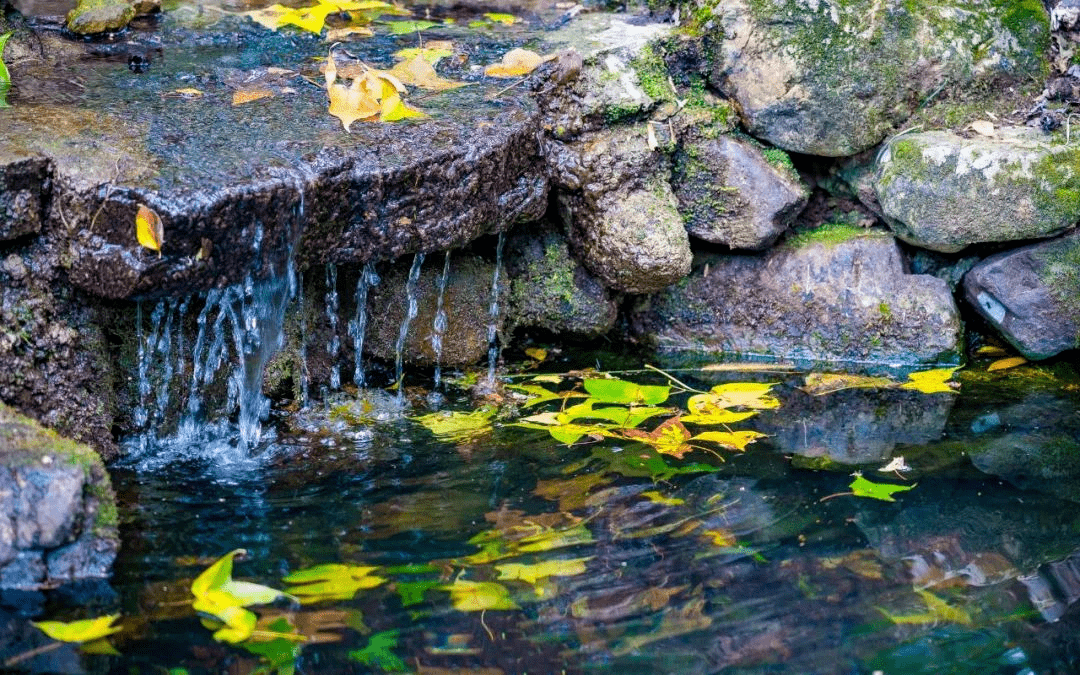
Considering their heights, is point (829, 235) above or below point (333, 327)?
above

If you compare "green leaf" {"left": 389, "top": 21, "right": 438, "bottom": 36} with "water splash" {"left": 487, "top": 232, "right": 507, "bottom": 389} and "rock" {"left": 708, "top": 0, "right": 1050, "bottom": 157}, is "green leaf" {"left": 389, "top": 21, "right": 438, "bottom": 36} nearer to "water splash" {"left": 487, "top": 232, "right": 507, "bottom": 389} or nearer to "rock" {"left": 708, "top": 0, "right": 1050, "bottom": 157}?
"water splash" {"left": 487, "top": 232, "right": 507, "bottom": 389}

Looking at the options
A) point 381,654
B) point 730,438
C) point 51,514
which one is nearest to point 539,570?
point 381,654

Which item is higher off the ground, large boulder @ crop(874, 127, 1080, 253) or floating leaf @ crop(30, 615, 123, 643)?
large boulder @ crop(874, 127, 1080, 253)

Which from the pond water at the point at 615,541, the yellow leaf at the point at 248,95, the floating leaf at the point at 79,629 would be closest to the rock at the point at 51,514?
the pond water at the point at 615,541

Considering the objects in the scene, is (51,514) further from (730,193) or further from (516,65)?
(730,193)

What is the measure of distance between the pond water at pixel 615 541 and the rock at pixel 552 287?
18.1 inches

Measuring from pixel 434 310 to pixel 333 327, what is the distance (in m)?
0.42

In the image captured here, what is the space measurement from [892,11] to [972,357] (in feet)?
4.90

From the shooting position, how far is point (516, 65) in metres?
4.20

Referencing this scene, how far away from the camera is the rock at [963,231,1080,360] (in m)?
4.25

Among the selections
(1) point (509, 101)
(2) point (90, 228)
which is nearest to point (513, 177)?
(1) point (509, 101)

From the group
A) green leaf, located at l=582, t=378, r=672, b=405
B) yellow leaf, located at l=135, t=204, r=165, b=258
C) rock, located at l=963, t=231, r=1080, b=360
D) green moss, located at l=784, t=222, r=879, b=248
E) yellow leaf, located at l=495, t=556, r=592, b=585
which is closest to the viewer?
yellow leaf, located at l=495, t=556, r=592, b=585

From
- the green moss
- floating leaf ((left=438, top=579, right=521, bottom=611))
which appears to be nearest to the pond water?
floating leaf ((left=438, top=579, right=521, bottom=611))

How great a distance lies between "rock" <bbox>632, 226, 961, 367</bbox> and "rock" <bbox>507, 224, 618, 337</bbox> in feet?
1.07
